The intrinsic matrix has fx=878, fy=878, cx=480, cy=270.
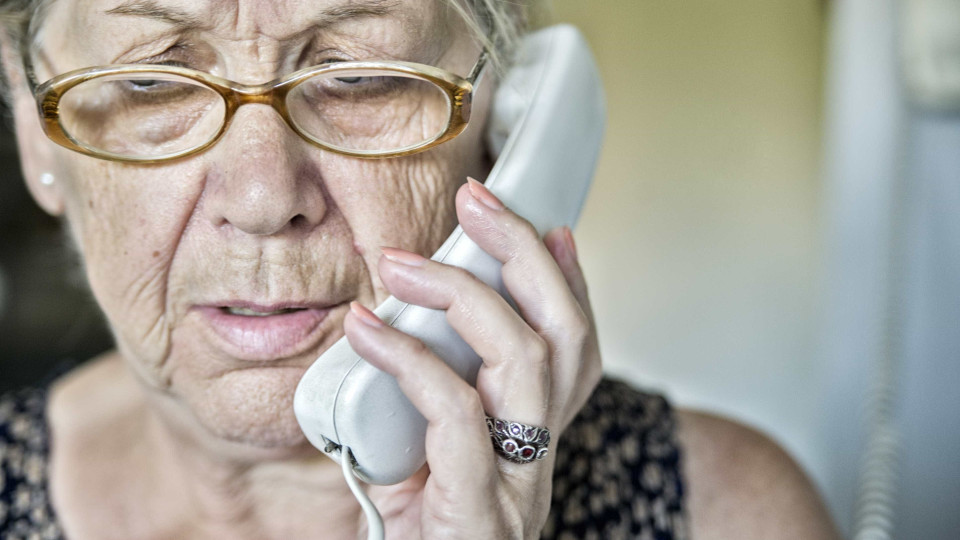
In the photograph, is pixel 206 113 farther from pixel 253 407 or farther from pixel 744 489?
pixel 744 489

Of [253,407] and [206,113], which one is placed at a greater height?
[206,113]

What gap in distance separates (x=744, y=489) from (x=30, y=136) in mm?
1219

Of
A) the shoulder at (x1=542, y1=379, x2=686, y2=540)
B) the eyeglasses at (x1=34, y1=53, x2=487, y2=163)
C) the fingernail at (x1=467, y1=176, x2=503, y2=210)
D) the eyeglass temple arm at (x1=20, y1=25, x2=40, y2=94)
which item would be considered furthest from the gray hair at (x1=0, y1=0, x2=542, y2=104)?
the shoulder at (x1=542, y1=379, x2=686, y2=540)

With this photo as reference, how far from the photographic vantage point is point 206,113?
1.01 metres

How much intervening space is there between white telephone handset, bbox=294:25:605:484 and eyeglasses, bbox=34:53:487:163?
0.38ft

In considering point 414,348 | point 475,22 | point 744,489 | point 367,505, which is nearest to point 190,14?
point 475,22

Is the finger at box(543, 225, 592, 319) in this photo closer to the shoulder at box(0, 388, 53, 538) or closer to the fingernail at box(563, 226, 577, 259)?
the fingernail at box(563, 226, 577, 259)

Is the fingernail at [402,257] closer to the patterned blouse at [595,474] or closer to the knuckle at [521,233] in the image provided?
the knuckle at [521,233]

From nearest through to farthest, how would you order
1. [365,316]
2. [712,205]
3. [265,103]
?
[365,316]
[265,103]
[712,205]

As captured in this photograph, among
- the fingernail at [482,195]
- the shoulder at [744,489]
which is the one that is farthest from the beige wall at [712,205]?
the fingernail at [482,195]

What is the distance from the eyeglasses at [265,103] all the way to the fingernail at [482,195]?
0.11 meters

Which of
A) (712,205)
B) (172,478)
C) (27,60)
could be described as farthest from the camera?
(712,205)

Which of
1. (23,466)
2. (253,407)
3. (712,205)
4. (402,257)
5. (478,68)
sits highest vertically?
(478,68)

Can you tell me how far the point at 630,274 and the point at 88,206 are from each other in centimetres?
288
